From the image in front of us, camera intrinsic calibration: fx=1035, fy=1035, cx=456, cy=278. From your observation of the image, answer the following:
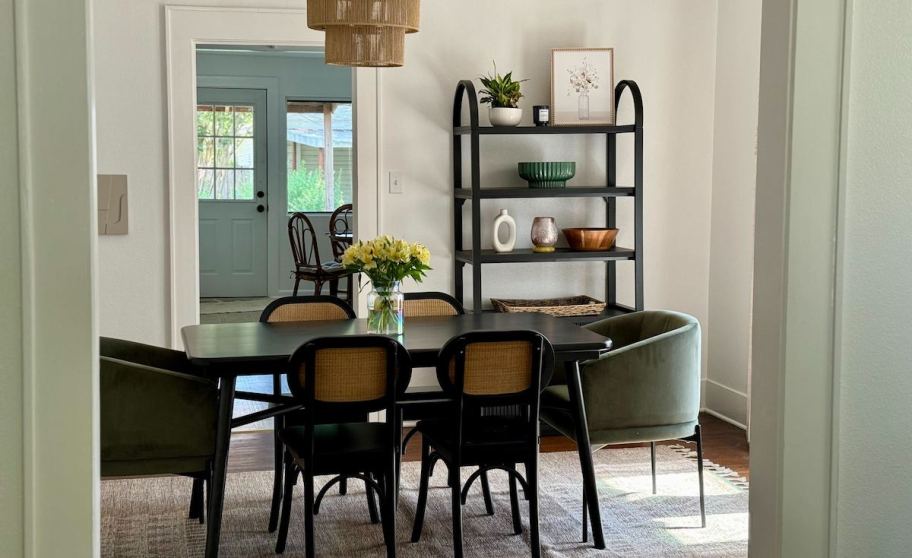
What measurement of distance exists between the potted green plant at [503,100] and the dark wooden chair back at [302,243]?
10.8 feet

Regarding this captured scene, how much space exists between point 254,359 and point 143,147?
2111 millimetres

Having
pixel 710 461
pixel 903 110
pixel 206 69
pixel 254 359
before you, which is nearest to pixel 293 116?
pixel 206 69

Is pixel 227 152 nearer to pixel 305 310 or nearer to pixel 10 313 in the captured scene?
pixel 305 310

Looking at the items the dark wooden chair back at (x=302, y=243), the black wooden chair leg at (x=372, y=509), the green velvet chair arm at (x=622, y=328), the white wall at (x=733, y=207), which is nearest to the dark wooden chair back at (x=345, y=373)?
the black wooden chair leg at (x=372, y=509)

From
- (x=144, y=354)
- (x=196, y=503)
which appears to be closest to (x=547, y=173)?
(x=144, y=354)

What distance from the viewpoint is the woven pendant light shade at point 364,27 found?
367 centimetres

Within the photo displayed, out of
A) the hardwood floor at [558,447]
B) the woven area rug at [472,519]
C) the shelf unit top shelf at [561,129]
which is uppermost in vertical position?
the shelf unit top shelf at [561,129]

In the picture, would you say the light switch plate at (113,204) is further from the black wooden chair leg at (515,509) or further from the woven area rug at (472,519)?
the black wooden chair leg at (515,509)

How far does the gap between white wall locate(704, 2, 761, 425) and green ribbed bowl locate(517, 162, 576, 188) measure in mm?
951

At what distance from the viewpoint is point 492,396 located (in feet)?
11.3

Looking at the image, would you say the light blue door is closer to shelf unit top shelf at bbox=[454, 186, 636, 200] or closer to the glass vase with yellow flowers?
shelf unit top shelf at bbox=[454, 186, 636, 200]

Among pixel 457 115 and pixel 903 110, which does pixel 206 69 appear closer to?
pixel 457 115

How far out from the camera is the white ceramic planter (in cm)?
516

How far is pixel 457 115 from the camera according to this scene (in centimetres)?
533
